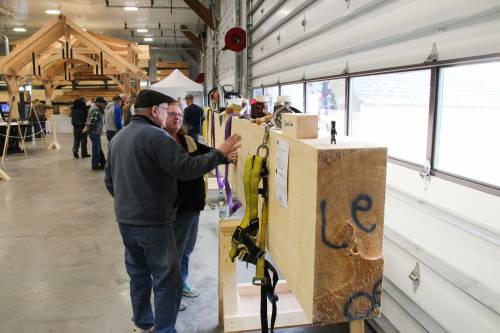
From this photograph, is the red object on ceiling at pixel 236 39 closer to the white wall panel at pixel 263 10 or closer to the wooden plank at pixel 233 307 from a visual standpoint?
the white wall panel at pixel 263 10

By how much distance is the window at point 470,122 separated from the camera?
196 cm

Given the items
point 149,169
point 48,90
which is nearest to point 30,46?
point 48,90

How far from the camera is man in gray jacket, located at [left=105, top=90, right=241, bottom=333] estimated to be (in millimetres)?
2492

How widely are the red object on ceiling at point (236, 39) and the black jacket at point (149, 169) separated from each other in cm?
529

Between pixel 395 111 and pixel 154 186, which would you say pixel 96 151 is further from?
pixel 395 111

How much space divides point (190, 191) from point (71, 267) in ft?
6.55

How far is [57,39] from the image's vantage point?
9695 millimetres

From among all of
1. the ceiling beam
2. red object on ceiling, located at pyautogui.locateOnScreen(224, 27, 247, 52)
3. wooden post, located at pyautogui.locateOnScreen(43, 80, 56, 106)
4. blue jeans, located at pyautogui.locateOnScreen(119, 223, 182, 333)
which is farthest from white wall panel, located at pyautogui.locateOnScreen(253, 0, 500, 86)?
the ceiling beam

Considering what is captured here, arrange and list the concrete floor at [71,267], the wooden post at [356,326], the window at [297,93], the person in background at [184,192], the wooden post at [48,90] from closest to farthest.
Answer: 1. the wooden post at [356,326]
2. the person in background at [184,192]
3. the concrete floor at [71,267]
4. the window at [297,93]
5. the wooden post at [48,90]

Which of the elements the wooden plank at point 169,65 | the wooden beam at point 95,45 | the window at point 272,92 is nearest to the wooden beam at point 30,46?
the wooden beam at point 95,45

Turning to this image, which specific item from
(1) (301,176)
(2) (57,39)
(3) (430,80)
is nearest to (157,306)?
(1) (301,176)

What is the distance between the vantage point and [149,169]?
257cm

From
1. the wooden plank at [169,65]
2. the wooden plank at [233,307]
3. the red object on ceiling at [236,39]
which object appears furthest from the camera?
the wooden plank at [169,65]

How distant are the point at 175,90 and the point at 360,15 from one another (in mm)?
10718
